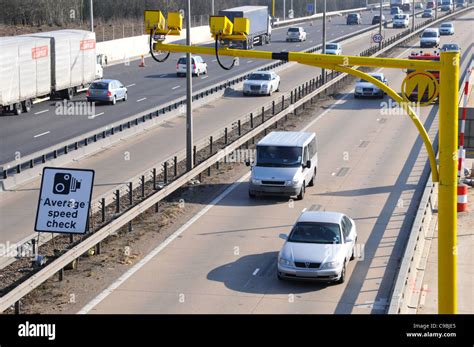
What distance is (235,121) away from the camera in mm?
40688

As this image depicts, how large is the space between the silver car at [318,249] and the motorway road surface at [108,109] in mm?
14223

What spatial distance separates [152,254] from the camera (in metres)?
21.1

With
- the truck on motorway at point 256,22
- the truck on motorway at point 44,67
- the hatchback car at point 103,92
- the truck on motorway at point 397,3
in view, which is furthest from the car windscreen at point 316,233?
the truck on motorway at point 397,3

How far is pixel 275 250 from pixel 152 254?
2721mm

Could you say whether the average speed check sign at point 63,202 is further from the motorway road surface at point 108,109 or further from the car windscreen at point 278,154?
the motorway road surface at point 108,109

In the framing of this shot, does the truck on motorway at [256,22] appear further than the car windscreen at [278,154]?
Yes

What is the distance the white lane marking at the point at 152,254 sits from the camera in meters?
17.5

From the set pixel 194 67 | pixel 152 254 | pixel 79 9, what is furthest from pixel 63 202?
pixel 79 9

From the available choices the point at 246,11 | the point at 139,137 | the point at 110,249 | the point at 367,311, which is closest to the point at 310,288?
the point at 367,311

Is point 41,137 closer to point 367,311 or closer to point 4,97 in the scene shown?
point 4,97

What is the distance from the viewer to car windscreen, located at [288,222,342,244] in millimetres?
19656

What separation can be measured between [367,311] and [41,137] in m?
21.7

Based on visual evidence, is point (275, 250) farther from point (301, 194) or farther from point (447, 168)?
point (447, 168)

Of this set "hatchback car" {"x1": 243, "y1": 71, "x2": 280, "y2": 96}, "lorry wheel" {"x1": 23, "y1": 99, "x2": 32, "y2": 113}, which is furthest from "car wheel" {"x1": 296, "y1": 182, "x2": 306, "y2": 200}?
"hatchback car" {"x1": 243, "y1": 71, "x2": 280, "y2": 96}
